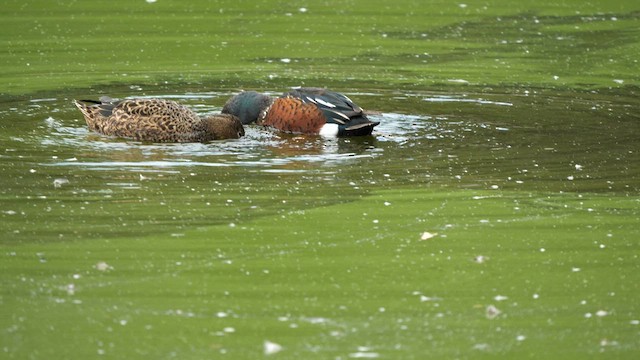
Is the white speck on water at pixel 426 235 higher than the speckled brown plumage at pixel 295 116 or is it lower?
lower

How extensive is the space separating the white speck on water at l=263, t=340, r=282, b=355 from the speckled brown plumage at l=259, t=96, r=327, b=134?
240 inches

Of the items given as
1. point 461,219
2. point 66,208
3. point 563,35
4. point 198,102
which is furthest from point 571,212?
point 563,35

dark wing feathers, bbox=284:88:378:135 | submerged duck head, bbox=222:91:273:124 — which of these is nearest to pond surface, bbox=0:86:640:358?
dark wing feathers, bbox=284:88:378:135

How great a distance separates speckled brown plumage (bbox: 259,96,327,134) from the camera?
12.8 m

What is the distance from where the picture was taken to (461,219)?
30.7 feet

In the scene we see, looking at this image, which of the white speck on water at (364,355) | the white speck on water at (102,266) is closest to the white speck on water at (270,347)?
the white speck on water at (364,355)

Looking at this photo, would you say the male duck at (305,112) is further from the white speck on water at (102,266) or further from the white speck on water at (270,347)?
the white speck on water at (270,347)

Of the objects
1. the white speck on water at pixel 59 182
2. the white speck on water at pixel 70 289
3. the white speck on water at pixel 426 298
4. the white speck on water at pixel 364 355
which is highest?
the white speck on water at pixel 59 182

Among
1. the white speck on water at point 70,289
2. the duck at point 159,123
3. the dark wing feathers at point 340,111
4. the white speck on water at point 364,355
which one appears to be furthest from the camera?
the dark wing feathers at point 340,111

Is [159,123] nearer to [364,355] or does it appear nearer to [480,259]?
[480,259]

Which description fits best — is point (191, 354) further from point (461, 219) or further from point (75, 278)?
point (461, 219)

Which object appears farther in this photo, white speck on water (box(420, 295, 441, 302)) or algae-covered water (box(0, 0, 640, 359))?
white speck on water (box(420, 295, 441, 302))

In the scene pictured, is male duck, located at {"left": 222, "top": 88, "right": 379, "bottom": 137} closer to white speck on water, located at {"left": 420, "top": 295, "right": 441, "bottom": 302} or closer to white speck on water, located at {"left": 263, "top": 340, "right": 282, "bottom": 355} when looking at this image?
white speck on water, located at {"left": 420, "top": 295, "right": 441, "bottom": 302}

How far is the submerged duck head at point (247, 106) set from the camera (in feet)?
43.5
